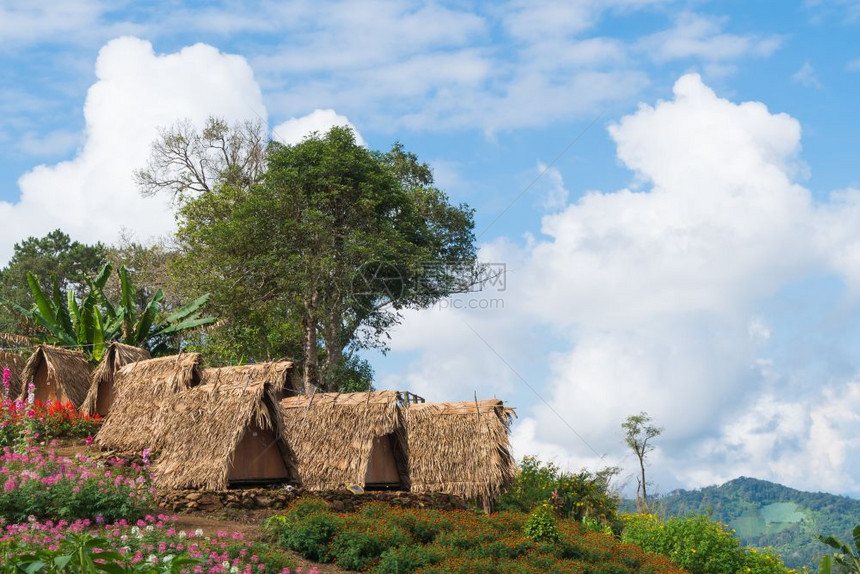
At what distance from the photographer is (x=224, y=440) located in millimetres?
13516

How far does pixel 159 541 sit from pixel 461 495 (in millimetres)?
7811

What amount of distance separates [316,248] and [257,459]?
12.3 meters

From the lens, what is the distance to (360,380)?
29.5 meters

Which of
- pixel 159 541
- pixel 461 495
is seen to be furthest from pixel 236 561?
pixel 461 495

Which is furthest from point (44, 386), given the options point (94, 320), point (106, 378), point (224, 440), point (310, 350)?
point (224, 440)

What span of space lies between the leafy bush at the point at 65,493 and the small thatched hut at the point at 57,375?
8.23 meters

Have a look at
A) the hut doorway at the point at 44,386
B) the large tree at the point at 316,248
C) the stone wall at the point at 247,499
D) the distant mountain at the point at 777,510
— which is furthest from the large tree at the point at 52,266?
the distant mountain at the point at 777,510

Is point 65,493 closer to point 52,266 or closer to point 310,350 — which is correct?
point 310,350

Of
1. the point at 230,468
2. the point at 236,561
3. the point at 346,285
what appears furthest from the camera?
the point at 346,285

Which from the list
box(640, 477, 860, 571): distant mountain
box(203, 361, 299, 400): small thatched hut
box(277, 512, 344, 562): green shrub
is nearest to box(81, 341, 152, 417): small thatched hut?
box(203, 361, 299, 400): small thatched hut

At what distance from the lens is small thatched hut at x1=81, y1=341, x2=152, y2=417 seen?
19766 mm

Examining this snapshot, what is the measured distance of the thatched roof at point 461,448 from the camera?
1644 centimetres

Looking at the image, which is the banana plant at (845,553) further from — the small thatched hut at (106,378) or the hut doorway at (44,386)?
the hut doorway at (44,386)

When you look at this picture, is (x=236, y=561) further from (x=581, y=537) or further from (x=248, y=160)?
(x=248, y=160)
